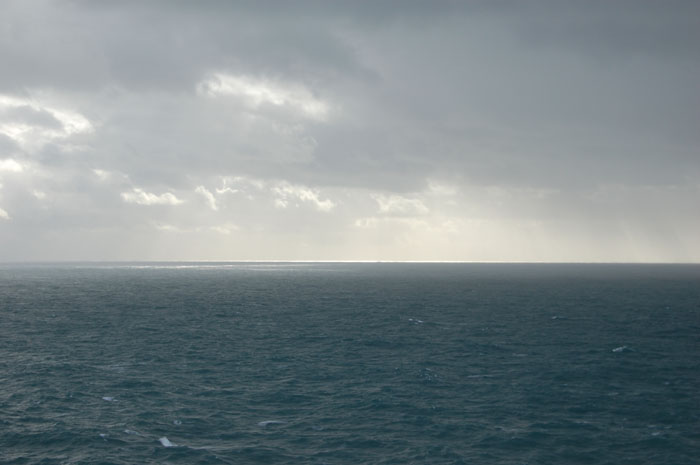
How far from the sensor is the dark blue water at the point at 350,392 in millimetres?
38875

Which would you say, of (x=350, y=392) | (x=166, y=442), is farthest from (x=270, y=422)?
(x=350, y=392)

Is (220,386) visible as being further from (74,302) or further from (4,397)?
(74,302)

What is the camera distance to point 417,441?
4047 cm

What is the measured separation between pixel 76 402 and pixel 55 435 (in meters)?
8.44

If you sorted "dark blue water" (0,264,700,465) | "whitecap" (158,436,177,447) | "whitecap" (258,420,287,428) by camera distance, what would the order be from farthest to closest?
"whitecap" (258,420,287,428) → "whitecap" (158,436,177,447) → "dark blue water" (0,264,700,465)

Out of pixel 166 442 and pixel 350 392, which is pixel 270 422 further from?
pixel 350 392

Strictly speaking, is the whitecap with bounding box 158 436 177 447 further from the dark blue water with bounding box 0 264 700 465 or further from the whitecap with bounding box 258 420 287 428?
the whitecap with bounding box 258 420 287 428

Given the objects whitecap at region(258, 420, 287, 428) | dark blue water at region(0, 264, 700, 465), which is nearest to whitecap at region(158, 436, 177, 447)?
dark blue water at region(0, 264, 700, 465)

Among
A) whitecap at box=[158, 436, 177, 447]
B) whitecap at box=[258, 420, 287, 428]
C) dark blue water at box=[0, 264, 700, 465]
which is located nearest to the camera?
dark blue water at box=[0, 264, 700, 465]

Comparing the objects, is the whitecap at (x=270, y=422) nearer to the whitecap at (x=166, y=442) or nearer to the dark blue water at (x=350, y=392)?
the dark blue water at (x=350, y=392)

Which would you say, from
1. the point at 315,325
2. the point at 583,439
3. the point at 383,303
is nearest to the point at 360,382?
the point at 583,439

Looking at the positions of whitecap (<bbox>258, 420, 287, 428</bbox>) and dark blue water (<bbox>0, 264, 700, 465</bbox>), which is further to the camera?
whitecap (<bbox>258, 420, 287, 428</bbox>)

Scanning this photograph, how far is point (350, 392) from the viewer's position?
53.3 metres

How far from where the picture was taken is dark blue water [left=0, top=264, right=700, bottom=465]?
128 feet
